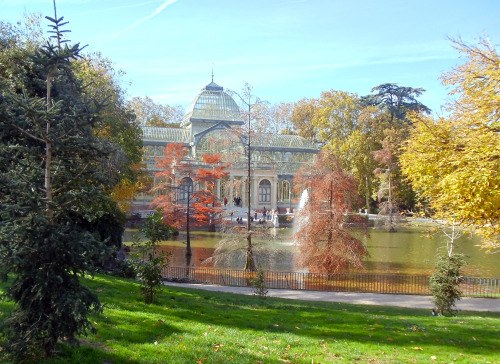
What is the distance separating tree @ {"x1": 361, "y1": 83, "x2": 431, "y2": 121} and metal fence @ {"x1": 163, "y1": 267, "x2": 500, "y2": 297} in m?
40.9

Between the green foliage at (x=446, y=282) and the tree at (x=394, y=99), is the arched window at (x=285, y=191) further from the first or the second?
the green foliage at (x=446, y=282)

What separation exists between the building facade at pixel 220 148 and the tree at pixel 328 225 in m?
26.5

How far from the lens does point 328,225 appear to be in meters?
19.9

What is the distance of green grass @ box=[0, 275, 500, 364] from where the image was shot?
6.70 meters

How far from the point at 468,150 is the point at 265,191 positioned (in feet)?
142

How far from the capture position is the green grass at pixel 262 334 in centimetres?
670

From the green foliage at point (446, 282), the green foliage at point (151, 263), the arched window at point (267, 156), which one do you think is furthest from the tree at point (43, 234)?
the arched window at point (267, 156)

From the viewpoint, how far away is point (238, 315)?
33.4 ft

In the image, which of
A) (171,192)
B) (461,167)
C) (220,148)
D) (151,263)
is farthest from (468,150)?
(220,148)

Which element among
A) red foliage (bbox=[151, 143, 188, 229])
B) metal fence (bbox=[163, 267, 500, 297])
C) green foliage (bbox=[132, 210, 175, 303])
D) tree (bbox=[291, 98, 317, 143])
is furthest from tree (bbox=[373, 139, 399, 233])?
green foliage (bbox=[132, 210, 175, 303])

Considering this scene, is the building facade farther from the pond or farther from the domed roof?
the pond

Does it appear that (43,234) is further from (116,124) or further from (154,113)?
(154,113)

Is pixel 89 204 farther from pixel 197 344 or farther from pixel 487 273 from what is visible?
pixel 487 273

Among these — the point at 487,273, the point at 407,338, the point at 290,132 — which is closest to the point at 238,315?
the point at 407,338
